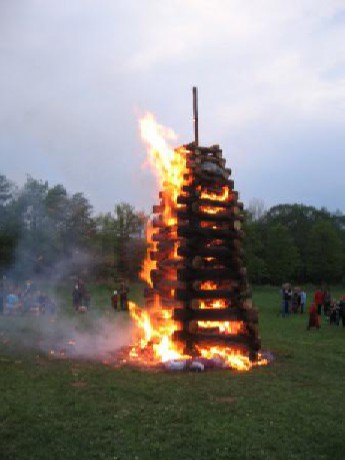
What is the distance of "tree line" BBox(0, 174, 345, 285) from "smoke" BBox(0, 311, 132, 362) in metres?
9.39

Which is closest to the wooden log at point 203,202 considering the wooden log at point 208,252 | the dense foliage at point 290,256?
the wooden log at point 208,252

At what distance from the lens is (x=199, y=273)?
43.4ft

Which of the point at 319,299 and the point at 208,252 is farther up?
the point at 208,252

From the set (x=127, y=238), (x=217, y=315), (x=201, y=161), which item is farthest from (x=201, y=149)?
Result: (x=127, y=238)

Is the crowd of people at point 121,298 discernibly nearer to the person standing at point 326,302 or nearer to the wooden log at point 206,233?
the person standing at point 326,302

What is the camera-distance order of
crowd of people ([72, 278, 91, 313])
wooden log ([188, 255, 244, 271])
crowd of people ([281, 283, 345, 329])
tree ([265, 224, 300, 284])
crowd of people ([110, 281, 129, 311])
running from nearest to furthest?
wooden log ([188, 255, 244, 271])
crowd of people ([72, 278, 91, 313])
crowd of people ([281, 283, 345, 329])
crowd of people ([110, 281, 129, 311])
tree ([265, 224, 300, 284])

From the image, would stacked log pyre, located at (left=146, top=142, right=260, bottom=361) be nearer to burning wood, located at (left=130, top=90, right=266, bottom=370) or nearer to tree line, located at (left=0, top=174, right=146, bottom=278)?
burning wood, located at (left=130, top=90, right=266, bottom=370)

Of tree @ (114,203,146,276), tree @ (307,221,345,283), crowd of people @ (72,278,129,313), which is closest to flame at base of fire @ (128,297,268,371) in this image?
crowd of people @ (72,278,129,313)

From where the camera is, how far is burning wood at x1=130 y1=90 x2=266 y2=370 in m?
13.0

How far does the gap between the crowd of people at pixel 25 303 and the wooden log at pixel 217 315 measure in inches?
528

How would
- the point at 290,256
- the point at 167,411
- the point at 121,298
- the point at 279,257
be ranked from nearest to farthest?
1. the point at 167,411
2. the point at 121,298
3. the point at 279,257
4. the point at 290,256

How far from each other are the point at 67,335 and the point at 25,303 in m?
9.47

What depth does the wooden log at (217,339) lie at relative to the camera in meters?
12.8

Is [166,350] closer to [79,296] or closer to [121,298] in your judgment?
[79,296]
